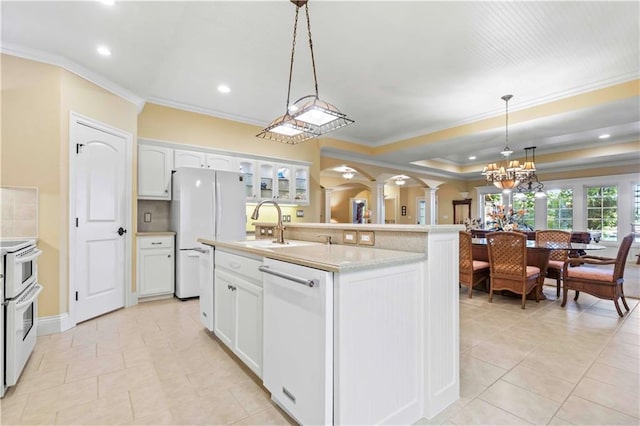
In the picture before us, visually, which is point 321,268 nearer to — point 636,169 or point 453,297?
point 453,297

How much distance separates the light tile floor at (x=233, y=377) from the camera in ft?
5.61

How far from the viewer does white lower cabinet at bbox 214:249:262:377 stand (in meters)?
1.95

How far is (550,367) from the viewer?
7.41 ft

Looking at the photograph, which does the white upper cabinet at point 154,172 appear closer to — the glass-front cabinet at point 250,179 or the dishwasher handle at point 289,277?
the glass-front cabinet at point 250,179

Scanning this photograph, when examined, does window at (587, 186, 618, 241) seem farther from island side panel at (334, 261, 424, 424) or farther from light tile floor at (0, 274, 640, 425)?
island side panel at (334, 261, 424, 424)

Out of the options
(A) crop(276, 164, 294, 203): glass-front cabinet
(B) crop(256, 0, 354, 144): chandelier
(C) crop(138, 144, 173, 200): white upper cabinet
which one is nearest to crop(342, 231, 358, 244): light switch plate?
(B) crop(256, 0, 354, 144): chandelier

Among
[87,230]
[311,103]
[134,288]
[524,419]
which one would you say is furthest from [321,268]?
[134,288]

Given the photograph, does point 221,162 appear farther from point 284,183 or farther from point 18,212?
point 18,212

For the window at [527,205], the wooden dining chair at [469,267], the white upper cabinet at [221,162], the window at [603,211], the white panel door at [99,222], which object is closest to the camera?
the white panel door at [99,222]

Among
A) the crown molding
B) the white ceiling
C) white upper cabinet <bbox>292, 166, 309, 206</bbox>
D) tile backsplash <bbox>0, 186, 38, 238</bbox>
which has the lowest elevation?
tile backsplash <bbox>0, 186, 38, 238</bbox>

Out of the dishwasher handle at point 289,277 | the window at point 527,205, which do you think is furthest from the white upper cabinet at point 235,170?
the window at point 527,205

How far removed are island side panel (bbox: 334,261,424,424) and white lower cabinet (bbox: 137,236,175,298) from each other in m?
3.49

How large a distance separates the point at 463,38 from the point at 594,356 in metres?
2.98

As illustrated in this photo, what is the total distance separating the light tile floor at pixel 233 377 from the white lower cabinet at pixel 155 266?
693mm
